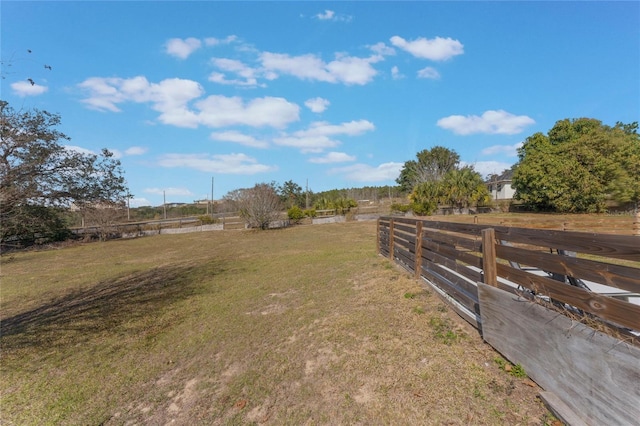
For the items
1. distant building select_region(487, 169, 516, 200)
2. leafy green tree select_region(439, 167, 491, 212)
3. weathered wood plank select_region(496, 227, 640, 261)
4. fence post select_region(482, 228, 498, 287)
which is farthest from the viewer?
distant building select_region(487, 169, 516, 200)

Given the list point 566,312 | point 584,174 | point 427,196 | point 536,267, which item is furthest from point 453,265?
point 427,196

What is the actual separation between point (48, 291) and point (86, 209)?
16.0ft

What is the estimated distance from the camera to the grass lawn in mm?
2271

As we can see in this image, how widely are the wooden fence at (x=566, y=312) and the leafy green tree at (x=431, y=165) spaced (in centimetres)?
4297

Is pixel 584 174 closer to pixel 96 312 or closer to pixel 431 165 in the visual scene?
pixel 431 165

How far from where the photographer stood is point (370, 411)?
221cm

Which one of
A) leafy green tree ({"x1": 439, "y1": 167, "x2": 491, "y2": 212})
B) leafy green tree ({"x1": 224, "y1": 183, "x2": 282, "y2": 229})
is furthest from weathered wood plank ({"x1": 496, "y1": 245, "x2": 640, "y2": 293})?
leafy green tree ({"x1": 439, "y1": 167, "x2": 491, "y2": 212})

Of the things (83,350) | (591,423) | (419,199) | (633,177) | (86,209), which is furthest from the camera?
(419,199)

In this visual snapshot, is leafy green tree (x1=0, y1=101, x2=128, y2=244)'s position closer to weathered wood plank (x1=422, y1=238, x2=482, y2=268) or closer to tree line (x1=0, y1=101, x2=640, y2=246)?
tree line (x1=0, y1=101, x2=640, y2=246)

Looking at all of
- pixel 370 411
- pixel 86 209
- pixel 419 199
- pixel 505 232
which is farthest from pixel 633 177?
pixel 86 209

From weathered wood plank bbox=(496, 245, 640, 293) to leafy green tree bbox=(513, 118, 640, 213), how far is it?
25982 millimetres

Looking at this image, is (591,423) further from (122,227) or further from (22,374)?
(122,227)

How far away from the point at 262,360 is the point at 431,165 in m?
47.4

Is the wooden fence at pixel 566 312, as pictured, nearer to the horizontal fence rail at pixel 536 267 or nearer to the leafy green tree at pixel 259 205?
the horizontal fence rail at pixel 536 267
